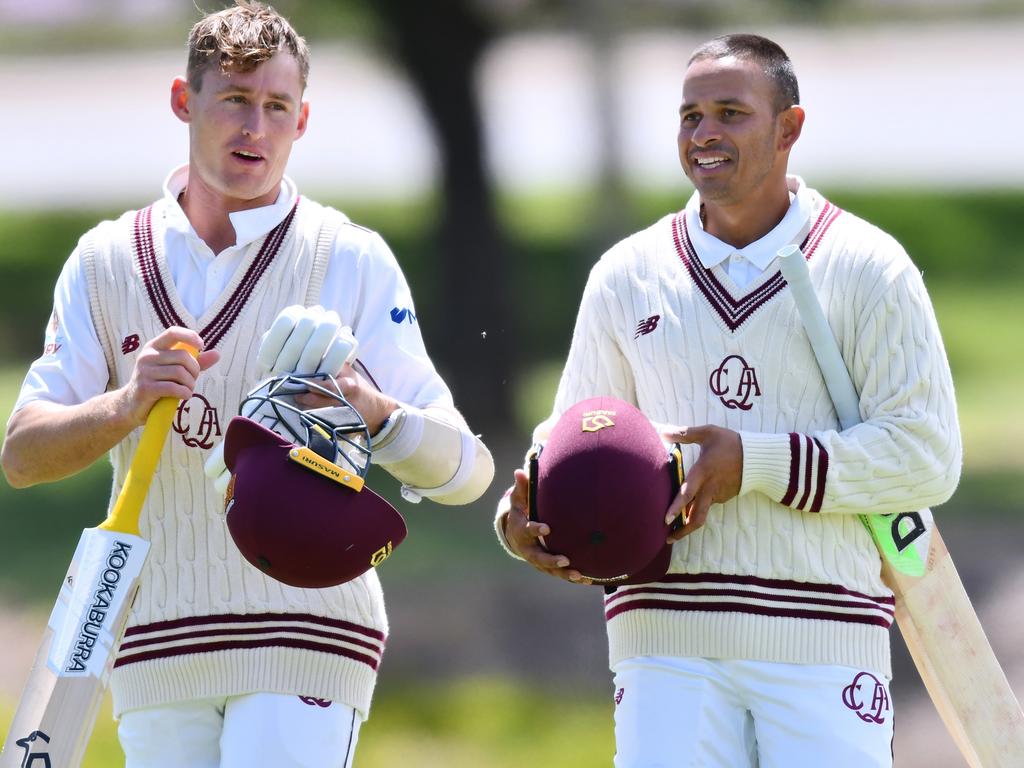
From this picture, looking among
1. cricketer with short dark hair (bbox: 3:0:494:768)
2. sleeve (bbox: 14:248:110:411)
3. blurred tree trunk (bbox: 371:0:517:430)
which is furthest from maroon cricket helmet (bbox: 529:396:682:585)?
blurred tree trunk (bbox: 371:0:517:430)

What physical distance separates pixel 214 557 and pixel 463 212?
27.9 ft

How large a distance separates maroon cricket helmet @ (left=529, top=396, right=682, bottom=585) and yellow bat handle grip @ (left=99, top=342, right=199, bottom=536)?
0.74 m

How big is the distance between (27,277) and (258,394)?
13913 millimetres

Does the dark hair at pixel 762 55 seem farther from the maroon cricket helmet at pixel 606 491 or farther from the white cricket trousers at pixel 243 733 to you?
the white cricket trousers at pixel 243 733

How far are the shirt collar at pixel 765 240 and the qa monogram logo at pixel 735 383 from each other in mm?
218

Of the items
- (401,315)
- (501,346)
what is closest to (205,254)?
(401,315)

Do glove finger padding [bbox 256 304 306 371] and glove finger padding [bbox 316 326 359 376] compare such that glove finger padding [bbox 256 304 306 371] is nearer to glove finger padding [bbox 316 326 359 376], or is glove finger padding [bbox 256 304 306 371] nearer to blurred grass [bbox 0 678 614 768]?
glove finger padding [bbox 316 326 359 376]

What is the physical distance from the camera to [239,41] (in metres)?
3.81

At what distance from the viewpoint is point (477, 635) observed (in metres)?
9.06

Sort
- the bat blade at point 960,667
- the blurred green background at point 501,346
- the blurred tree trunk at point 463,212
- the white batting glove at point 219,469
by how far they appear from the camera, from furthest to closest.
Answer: the blurred tree trunk at point 463,212 < the blurred green background at point 501,346 < the bat blade at point 960,667 < the white batting glove at point 219,469

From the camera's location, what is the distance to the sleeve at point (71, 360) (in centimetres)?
383

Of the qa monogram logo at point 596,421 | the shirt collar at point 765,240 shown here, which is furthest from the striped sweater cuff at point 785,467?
the shirt collar at point 765,240

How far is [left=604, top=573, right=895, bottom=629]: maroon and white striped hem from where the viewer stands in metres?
3.79

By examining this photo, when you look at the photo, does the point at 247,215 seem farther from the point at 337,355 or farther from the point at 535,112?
the point at 535,112
